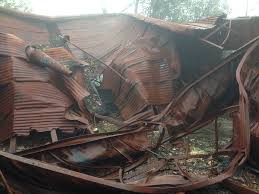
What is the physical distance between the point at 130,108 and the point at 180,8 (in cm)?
1039

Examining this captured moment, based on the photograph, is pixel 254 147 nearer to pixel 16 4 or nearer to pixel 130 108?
pixel 130 108

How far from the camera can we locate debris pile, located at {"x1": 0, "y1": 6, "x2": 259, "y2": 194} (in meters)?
4.86

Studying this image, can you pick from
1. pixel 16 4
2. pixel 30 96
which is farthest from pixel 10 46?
pixel 16 4

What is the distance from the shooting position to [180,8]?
17.3m

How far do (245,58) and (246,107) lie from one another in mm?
1812

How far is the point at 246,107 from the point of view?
6.00 meters

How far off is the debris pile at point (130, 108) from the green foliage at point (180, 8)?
18.0 ft

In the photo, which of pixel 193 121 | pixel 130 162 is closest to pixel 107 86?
pixel 193 121

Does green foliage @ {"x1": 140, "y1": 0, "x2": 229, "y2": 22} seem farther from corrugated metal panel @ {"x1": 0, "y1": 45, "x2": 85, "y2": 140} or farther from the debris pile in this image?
corrugated metal panel @ {"x1": 0, "y1": 45, "x2": 85, "y2": 140}

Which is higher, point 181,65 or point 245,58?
point 245,58

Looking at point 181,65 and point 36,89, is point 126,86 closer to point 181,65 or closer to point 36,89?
point 181,65

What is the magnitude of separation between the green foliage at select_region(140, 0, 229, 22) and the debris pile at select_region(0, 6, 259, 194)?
5.47 meters

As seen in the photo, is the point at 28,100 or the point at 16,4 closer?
the point at 28,100

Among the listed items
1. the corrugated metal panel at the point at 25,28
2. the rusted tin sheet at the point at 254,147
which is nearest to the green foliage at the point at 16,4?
the corrugated metal panel at the point at 25,28
